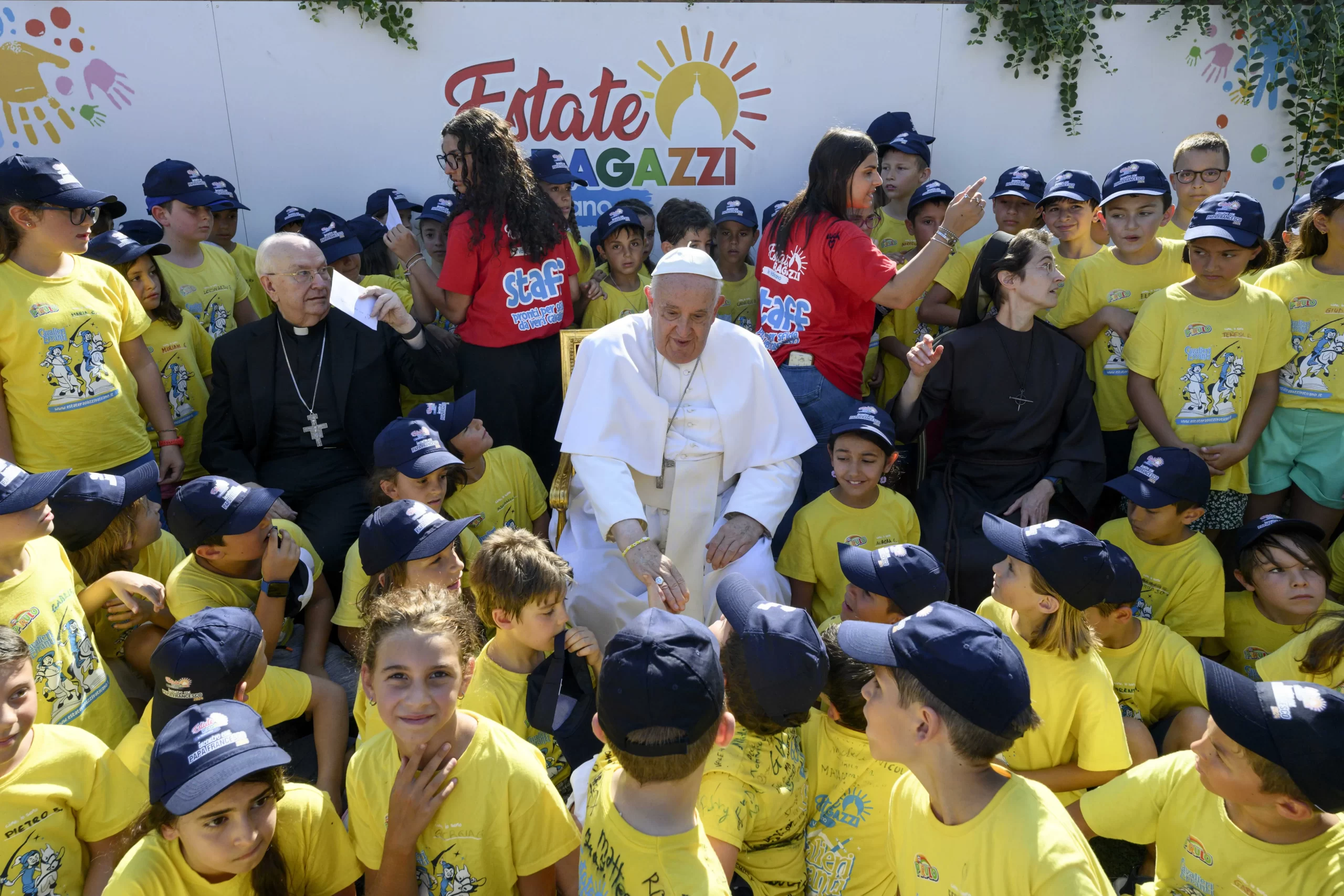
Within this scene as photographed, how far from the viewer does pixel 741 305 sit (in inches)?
222

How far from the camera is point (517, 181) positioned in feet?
15.1

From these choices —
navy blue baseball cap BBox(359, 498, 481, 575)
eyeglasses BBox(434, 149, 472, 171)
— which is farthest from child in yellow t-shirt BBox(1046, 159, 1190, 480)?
navy blue baseball cap BBox(359, 498, 481, 575)

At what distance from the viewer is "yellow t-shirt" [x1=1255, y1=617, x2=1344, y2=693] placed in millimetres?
2953

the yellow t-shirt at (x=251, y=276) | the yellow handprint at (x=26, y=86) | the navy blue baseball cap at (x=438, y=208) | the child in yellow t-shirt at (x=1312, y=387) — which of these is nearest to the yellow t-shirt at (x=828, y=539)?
the child in yellow t-shirt at (x=1312, y=387)

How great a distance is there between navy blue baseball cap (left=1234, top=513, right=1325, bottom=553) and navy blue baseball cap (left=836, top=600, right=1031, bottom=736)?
224cm

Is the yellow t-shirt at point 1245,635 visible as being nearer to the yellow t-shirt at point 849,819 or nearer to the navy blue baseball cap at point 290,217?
the yellow t-shirt at point 849,819

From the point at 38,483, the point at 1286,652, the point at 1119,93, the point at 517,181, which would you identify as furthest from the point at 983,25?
the point at 38,483

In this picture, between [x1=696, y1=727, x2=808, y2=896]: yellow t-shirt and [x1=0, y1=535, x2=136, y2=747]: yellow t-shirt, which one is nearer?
[x1=696, y1=727, x2=808, y2=896]: yellow t-shirt

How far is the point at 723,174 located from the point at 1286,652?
418 centimetres

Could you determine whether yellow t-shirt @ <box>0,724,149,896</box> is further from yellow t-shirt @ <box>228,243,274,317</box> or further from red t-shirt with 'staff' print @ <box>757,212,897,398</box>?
yellow t-shirt @ <box>228,243,274,317</box>

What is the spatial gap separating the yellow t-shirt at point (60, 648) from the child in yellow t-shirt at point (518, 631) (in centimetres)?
115

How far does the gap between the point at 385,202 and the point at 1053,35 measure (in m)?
4.20

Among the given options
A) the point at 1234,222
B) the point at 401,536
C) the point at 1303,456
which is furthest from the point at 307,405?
the point at 1303,456

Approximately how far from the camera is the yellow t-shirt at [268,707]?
265 cm
